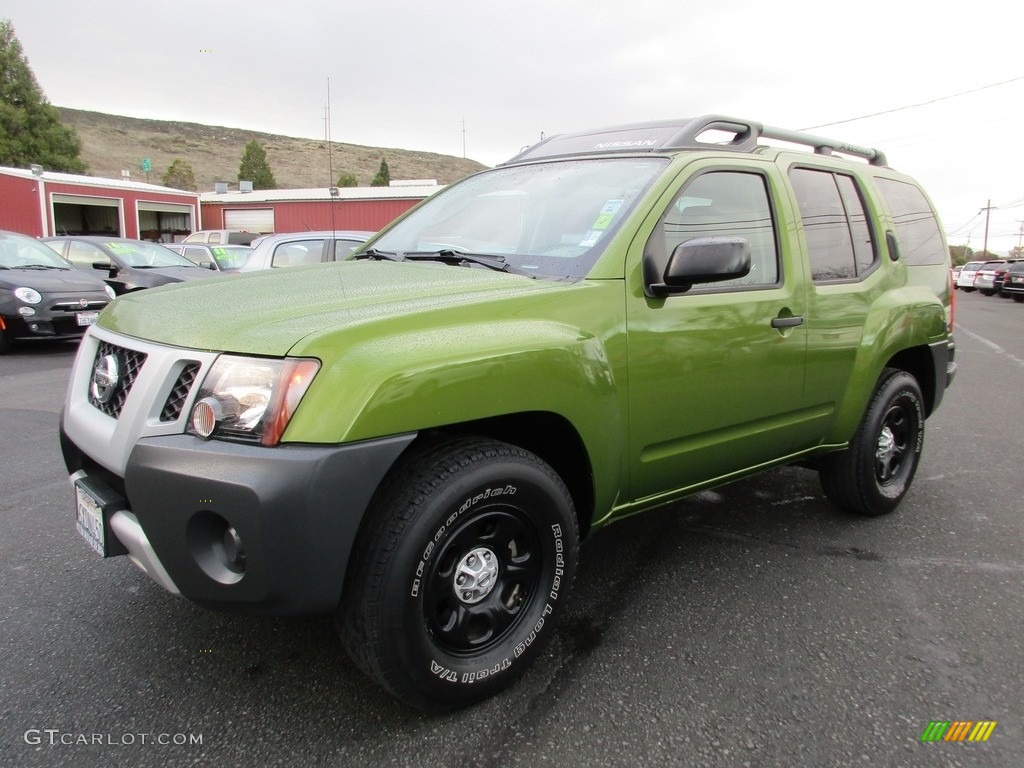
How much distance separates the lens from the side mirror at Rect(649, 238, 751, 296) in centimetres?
234

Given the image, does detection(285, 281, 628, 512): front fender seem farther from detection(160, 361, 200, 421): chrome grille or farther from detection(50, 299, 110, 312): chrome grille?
detection(50, 299, 110, 312): chrome grille

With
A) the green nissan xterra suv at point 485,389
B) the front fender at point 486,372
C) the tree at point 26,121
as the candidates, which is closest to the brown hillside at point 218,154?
the tree at point 26,121

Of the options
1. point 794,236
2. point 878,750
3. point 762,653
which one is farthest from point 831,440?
point 878,750

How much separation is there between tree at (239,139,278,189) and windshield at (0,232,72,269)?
229 ft

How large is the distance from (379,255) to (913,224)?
291cm

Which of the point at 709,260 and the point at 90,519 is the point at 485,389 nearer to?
the point at 709,260

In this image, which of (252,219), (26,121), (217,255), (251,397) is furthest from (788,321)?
(26,121)

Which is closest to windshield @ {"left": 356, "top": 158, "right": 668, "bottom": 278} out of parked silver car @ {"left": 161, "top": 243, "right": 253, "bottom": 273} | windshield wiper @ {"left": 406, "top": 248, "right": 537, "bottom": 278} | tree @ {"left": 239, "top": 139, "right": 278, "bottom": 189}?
windshield wiper @ {"left": 406, "top": 248, "right": 537, "bottom": 278}

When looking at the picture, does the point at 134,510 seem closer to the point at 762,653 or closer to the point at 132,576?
the point at 132,576

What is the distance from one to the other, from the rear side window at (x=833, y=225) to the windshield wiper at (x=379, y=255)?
178cm

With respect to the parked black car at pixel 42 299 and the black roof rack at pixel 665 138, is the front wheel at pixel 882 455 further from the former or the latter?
the parked black car at pixel 42 299

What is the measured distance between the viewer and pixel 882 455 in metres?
3.75

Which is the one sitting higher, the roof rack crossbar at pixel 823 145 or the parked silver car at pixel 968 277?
the roof rack crossbar at pixel 823 145

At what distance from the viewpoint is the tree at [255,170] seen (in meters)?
74.5
